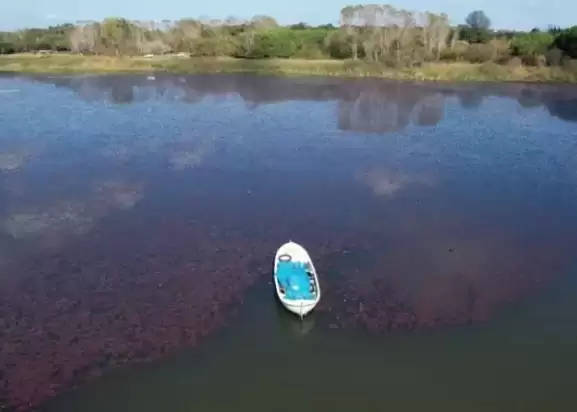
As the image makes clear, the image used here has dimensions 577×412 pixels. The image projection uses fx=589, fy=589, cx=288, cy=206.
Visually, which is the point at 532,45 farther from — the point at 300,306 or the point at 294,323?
the point at 294,323

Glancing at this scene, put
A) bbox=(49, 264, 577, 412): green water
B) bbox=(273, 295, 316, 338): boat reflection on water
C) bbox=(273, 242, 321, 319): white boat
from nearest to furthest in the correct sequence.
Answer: bbox=(49, 264, 577, 412): green water, bbox=(273, 295, 316, 338): boat reflection on water, bbox=(273, 242, 321, 319): white boat

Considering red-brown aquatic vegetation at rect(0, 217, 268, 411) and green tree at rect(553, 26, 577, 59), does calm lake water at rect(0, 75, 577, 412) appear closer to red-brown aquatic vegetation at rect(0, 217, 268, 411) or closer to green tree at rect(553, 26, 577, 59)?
red-brown aquatic vegetation at rect(0, 217, 268, 411)

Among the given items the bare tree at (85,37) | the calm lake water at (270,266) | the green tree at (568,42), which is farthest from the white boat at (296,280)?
the bare tree at (85,37)

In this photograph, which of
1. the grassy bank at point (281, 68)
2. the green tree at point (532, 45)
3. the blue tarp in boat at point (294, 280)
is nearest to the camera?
the blue tarp in boat at point (294, 280)

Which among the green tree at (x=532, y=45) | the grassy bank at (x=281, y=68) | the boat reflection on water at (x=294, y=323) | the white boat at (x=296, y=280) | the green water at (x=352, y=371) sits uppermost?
the green tree at (x=532, y=45)

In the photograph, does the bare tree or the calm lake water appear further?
the bare tree

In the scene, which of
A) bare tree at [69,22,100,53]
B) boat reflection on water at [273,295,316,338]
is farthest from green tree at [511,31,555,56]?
boat reflection on water at [273,295,316,338]

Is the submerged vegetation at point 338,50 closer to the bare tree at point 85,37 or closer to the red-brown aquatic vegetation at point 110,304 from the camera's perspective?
the bare tree at point 85,37

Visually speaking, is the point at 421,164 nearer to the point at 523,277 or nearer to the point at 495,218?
the point at 495,218
